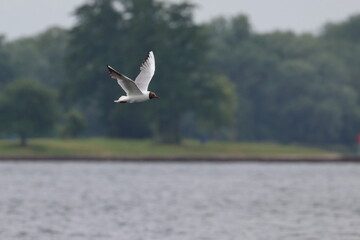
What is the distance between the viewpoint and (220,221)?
188 feet

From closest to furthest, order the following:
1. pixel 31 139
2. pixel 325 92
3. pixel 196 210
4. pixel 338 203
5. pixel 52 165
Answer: pixel 196 210, pixel 338 203, pixel 52 165, pixel 31 139, pixel 325 92

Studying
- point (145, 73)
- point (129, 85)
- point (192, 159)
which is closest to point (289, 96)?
point (192, 159)

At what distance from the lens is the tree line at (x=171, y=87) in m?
140

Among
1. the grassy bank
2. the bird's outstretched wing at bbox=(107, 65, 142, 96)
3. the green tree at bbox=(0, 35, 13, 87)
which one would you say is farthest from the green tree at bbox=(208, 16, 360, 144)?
the bird's outstretched wing at bbox=(107, 65, 142, 96)

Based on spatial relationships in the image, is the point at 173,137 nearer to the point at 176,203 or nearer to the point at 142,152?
the point at 142,152

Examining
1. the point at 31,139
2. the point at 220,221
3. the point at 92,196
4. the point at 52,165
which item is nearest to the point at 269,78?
the point at 31,139

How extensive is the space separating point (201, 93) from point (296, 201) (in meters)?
71.7

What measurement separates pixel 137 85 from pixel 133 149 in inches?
4031

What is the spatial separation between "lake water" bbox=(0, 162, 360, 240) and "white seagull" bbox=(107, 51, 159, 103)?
56.7 feet

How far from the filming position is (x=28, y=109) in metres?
135

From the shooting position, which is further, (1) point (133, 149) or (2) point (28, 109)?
(2) point (28, 109)

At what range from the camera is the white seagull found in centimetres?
2961

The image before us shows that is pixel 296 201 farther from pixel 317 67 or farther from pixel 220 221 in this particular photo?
pixel 317 67

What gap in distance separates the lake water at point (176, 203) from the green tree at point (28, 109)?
1661 cm
